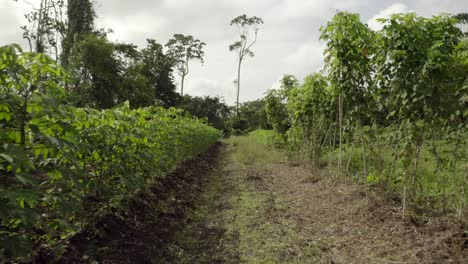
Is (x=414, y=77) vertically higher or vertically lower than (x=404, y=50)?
lower

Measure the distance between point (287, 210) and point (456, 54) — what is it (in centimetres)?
337

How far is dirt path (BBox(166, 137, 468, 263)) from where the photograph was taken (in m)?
3.52

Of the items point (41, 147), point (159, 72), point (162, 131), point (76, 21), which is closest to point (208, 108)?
point (159, 72)

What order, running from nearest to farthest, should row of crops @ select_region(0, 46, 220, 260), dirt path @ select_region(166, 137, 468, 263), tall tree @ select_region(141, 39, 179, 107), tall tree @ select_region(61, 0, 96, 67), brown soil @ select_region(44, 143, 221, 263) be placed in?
row of crops @ select_region(0, 46, 220, 260)
brown soil @ select_region(44, 143, 221, 263)
dirt path @ select_region(166, 137, 468, 263)
tall tree @ select_region(61, 0, 96, 67)
tall tree @ select_region(141, 39, 179, 107)

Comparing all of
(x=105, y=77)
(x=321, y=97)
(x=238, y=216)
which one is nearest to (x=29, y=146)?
(x=238, y=216)

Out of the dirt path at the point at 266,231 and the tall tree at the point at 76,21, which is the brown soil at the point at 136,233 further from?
the tall tree at the point at 76,21

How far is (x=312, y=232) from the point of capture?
14.6ft

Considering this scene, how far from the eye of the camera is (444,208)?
3.86 m

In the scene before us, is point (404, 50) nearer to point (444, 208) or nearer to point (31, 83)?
point (444, 208)

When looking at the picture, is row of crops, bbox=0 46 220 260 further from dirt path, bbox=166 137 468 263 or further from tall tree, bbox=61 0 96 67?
Result: tall tree, bbox=61 0 96 67

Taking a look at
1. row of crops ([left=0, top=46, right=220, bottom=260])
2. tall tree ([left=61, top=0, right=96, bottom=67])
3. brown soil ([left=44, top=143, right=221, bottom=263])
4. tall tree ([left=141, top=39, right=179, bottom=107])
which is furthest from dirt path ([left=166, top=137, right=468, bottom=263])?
tall tree ([left=141, top=39, right=179, bottom=107])

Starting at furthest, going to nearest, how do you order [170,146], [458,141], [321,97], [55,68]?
[321,97]
[170,146]
[458,141]
[55,68]

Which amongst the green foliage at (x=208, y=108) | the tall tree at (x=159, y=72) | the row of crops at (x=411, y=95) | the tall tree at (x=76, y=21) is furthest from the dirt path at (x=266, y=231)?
the green foliage at (x=208, y=108)

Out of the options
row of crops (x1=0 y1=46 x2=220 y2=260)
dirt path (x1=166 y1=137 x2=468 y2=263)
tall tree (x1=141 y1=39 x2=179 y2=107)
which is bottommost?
dirt path (x1=166 y1=137 x2=468 y2=263)
